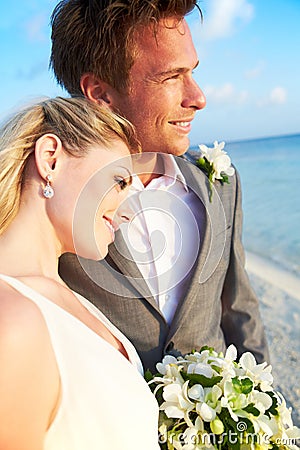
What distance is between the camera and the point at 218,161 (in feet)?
8.71

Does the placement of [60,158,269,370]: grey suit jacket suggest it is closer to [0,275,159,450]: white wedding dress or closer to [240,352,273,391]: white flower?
[240,352,273,391]: white flower

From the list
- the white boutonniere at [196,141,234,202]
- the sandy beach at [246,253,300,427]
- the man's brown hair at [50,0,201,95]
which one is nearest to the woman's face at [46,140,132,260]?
the man's brown hair at [50,0,201,95]

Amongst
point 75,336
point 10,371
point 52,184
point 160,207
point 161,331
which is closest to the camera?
point 10,371

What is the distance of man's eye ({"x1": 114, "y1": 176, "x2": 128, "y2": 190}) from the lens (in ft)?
5.68

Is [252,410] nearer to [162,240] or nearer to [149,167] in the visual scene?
[162,240]

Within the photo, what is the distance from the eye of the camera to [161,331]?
238 centimetres

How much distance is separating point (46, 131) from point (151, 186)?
86 centimetres

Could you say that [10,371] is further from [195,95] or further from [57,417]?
[195,95]

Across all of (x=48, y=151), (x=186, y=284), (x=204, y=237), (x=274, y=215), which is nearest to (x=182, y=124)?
(x=204, y=237)


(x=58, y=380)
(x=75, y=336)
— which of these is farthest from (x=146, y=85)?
(x=58, y=380)

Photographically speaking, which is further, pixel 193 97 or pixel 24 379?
pixel 193 97

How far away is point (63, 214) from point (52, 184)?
0.10m

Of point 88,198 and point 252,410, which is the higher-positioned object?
point 88,198

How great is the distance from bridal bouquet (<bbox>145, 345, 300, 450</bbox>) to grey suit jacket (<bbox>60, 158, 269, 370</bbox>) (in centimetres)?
40
